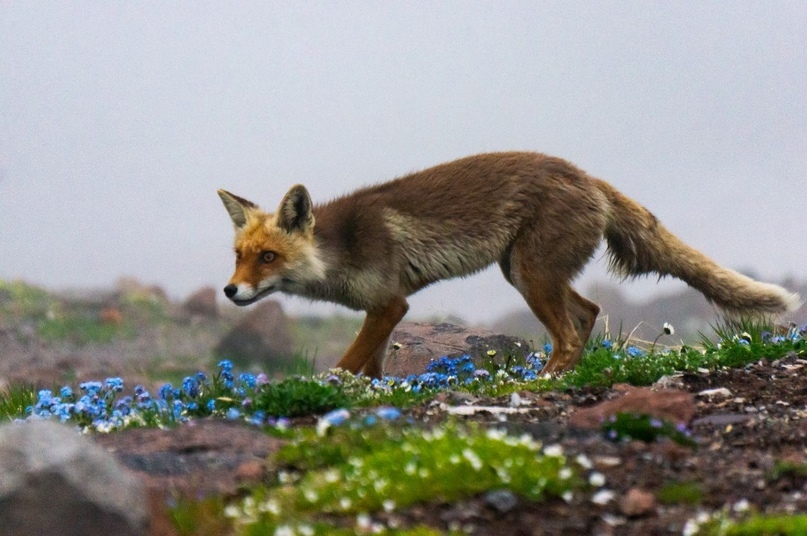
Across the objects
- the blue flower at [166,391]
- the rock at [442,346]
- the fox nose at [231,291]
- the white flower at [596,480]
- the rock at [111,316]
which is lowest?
the rock at [111,316]

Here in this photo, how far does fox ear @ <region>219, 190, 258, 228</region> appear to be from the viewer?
9.39 metres

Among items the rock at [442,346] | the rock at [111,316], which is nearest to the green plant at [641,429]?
the rock at [442,346]

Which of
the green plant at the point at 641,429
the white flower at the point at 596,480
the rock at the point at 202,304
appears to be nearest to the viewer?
the white flower at the point at 596,480

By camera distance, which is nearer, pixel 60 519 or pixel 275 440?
pixel 60 519

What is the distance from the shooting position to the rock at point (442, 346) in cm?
1116

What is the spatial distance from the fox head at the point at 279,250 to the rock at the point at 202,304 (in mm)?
9378

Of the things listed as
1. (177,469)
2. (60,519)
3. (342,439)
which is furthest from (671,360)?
(60,519)

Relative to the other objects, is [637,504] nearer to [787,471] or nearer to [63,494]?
[787,471]

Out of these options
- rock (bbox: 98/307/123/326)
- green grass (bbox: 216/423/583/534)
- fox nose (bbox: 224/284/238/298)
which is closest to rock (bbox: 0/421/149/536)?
green grass (bbox: 216/423/583/534)

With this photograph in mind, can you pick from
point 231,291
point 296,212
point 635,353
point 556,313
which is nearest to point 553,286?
point 556,313

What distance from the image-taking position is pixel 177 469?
5301 mm

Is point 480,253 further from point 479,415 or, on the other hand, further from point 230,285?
point 479,415

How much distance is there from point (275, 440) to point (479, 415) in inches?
62.1

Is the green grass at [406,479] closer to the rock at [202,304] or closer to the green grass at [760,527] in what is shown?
the green grass at [760,527]
